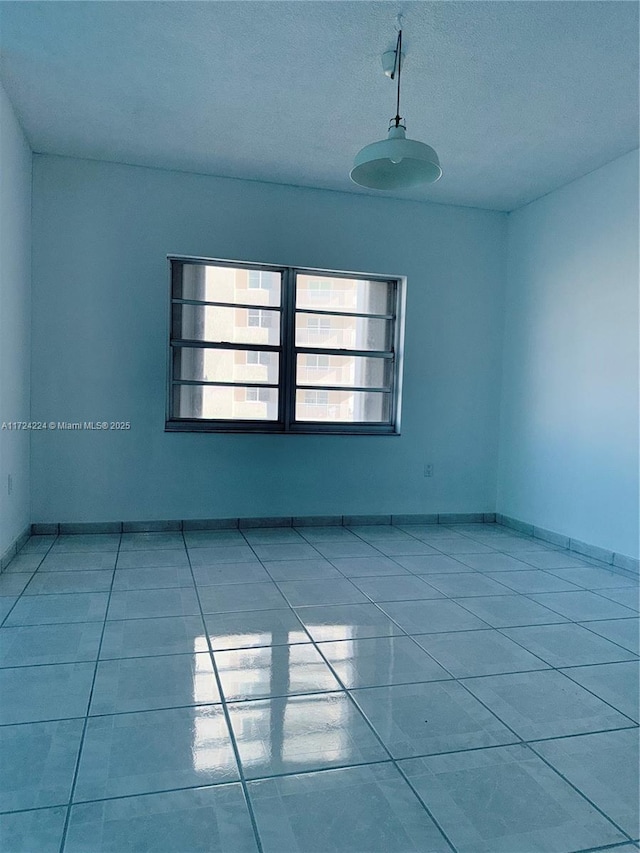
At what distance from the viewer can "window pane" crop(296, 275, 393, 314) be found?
5230 mm

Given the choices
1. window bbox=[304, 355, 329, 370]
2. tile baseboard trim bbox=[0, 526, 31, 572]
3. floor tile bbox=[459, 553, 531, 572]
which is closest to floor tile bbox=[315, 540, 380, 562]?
floor tile bbox=[459, 553, 531, 572]

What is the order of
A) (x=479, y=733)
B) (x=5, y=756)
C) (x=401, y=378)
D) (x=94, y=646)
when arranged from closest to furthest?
(x=5, y=756), (x=479, y=733), (x=94, y=646), (x=401, y=378)

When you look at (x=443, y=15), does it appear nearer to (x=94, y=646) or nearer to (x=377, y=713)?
(x=377, y=713)

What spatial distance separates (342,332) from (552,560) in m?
2.57

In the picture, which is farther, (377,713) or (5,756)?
(377,713)

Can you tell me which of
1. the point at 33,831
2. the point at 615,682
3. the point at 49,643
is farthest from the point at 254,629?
the point at 615,682

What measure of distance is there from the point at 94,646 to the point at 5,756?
0.81 metres

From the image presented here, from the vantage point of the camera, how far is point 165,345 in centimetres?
484

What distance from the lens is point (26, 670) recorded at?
233 cm

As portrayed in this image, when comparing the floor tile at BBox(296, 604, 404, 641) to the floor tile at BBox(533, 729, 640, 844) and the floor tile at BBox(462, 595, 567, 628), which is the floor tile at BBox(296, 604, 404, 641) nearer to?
the floor tile at BBox(462, 595, 567, 628)

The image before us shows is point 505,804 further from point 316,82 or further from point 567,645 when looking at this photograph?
point 316,82

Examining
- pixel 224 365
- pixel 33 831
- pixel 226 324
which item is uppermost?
A: pixel 226 324

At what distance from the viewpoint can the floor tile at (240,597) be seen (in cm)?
312

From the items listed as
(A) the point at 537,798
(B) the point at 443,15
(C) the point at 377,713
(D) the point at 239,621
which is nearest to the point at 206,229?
(B) the point at 443,15
